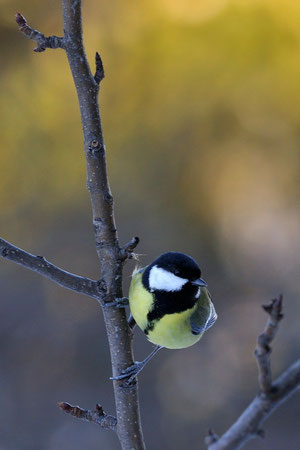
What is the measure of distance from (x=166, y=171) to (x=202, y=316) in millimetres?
2344

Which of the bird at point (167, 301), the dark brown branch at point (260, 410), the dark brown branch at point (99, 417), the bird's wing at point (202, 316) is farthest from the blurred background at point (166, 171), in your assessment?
the dark brown branch at point (260, 410)

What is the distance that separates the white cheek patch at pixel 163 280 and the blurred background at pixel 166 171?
1919 millimetres

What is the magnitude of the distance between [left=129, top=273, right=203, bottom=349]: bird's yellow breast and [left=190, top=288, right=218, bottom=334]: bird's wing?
17mm

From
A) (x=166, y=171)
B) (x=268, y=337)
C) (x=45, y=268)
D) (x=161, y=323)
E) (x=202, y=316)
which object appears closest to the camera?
(x=268, y=337)

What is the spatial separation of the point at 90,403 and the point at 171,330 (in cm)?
186

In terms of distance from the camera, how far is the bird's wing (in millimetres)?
1372

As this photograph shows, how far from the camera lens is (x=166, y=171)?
370 centimetres

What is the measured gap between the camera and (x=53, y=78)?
3.56 metres

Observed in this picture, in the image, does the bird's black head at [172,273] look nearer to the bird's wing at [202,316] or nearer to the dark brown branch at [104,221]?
the bird's wing at [202,316]

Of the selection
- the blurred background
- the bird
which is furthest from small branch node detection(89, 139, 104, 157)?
the blurred background

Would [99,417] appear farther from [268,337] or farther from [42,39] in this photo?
[42,39]

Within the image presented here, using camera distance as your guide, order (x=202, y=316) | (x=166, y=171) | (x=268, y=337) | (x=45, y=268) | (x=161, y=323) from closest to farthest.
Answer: (x=268, y=337) → (x=45, y=268) → (x=161, y=323) → (x=202, y=316) → (x=166, y=171)

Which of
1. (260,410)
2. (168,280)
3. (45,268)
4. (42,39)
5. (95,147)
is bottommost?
(260,410)

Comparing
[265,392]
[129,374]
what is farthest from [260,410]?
[129,374]
